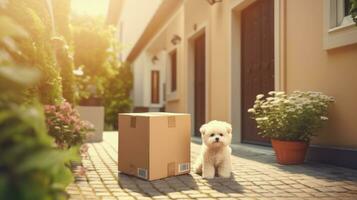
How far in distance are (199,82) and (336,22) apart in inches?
237

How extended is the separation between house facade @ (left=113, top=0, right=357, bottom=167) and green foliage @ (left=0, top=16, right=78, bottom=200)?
176 inches

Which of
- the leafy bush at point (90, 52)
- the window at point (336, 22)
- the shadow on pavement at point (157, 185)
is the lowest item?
the shadow on pavement at point (157, 185)

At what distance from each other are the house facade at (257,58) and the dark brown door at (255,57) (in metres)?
0.02

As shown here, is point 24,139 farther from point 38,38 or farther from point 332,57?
point 332,57

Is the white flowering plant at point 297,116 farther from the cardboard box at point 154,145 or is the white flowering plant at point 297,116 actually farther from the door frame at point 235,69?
the door frame at point 235,69

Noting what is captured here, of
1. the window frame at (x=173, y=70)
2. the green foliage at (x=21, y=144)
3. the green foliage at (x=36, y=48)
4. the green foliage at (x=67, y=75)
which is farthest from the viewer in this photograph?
the window frame at (x=173, y=70)

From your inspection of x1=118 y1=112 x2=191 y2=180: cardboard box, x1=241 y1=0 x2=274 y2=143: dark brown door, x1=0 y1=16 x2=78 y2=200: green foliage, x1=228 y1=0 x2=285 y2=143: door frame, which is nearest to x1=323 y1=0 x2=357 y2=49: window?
x1=241 y1=0 x2=274 y2=143: dark brown door

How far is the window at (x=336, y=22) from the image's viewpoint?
16.5 ft

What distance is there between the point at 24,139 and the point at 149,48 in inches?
688

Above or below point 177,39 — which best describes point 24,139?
below

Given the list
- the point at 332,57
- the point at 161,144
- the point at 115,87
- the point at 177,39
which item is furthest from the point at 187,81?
the point at 115,87

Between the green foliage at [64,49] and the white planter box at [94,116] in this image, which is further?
Answer: the white planter box at [94,116]

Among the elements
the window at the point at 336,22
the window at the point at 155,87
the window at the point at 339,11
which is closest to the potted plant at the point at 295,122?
the window at the point at 336,22

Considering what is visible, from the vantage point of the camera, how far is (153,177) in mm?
4297
